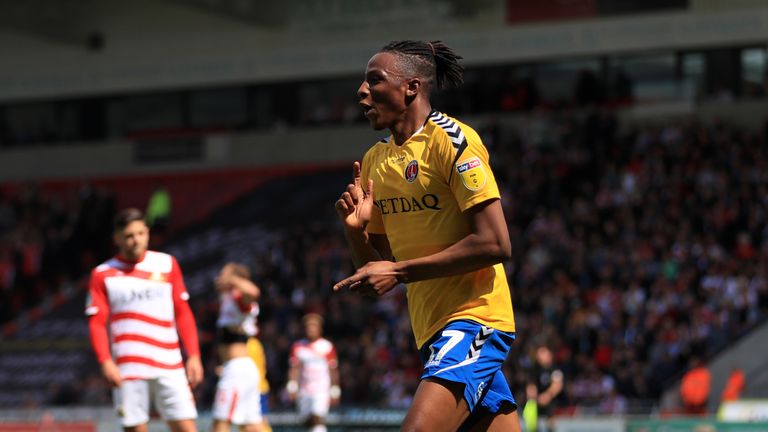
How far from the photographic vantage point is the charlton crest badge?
590 cm

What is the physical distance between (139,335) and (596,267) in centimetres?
1561

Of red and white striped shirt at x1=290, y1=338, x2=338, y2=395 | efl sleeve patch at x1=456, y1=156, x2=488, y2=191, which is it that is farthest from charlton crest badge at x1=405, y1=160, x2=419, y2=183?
red and white striped shirt at x1=290, y1=338, x2=338, y2=395

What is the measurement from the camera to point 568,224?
2630 cm

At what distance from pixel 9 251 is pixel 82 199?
245 cm

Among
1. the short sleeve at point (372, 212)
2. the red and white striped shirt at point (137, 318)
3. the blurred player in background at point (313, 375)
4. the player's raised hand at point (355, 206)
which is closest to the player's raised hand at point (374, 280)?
the player's raised hand at point (355, 206)

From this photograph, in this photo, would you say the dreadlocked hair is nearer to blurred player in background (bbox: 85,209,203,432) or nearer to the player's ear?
the player's ear

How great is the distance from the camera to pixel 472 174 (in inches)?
224

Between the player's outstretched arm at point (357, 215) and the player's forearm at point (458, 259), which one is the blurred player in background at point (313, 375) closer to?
the player's outstretched arm at point (357, 215)

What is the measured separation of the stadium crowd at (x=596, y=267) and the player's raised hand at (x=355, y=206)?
12662mm

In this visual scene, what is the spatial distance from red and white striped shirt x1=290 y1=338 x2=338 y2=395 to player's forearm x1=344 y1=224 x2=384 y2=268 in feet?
38.2

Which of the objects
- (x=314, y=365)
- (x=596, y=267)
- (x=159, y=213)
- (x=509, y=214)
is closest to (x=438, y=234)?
(x=314, y=365)

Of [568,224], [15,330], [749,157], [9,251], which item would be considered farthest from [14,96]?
[749,157]

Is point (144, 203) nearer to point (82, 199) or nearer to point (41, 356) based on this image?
point (82, 199)

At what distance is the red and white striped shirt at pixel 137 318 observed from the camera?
9.45 metres
